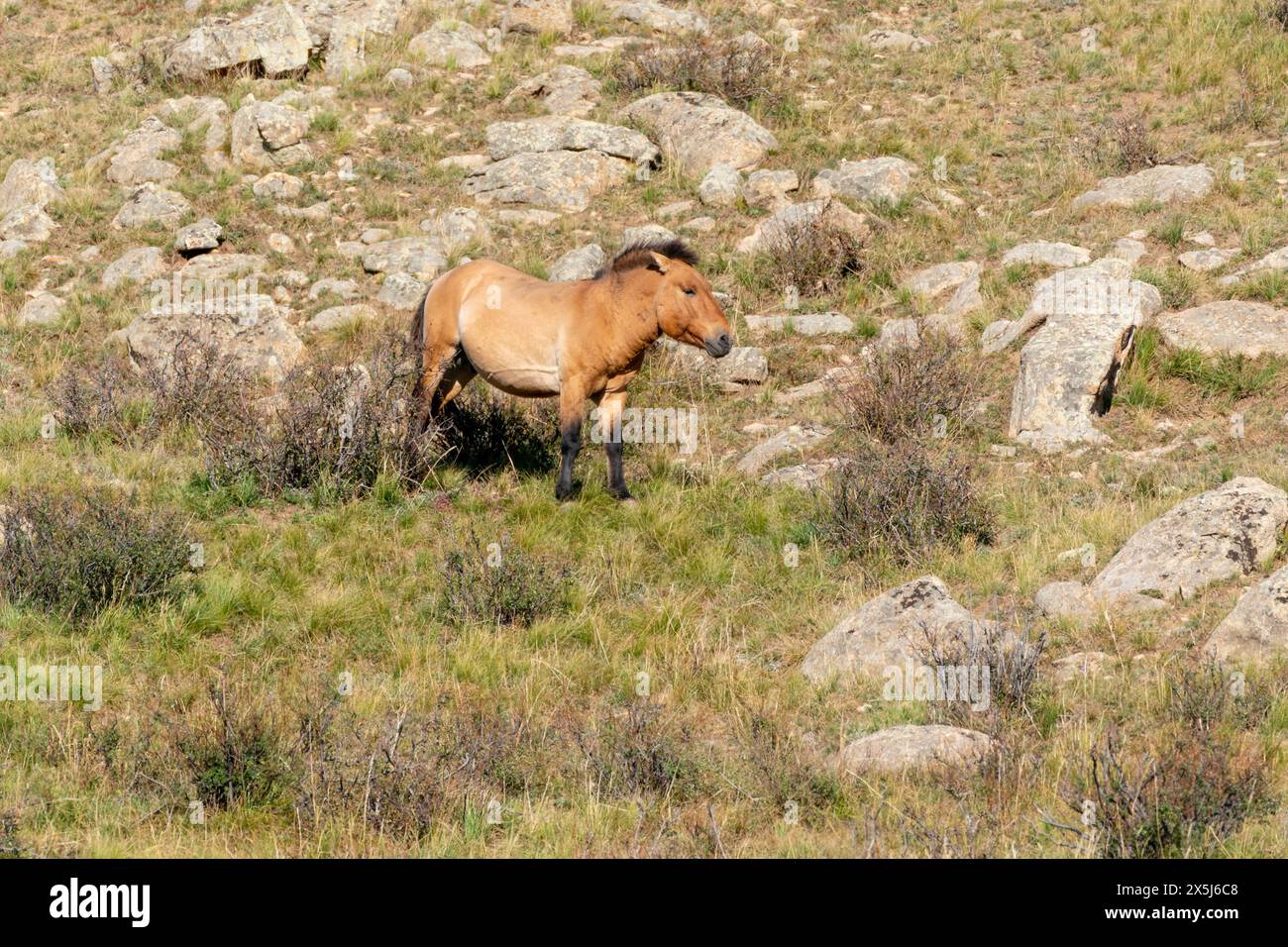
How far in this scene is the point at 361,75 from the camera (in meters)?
19.4

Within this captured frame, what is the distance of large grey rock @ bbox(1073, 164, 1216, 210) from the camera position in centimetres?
1495

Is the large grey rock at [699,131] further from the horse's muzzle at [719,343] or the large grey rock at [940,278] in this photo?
the horse's muzzle at [719,343]

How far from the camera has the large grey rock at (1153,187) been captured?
49.1 feet

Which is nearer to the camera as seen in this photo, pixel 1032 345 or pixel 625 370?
pixel 625 370

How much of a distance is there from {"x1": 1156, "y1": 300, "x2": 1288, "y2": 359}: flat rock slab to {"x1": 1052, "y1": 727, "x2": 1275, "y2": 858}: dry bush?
6839mm

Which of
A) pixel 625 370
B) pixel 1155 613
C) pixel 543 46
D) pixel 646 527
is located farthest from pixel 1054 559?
pixel 543 46

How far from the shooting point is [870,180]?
16.2 m

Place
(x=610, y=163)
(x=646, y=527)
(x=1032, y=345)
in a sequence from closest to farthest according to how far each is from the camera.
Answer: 1. (x=646, y=527)
2. (x=1032, y=345)
3. (x=610, y=163)

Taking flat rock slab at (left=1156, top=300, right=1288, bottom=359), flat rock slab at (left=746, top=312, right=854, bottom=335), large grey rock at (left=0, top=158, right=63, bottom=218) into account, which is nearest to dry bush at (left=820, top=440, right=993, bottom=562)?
flat rock slab at (left=1156, top=300, right=1288, bottom=359)

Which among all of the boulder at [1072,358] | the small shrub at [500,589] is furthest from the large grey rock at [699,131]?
the small shrub at [500,589]

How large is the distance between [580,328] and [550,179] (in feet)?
23.0

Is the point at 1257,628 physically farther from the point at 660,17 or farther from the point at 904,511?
the point at 660,17

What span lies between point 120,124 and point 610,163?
7173 mm
